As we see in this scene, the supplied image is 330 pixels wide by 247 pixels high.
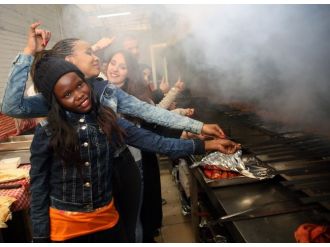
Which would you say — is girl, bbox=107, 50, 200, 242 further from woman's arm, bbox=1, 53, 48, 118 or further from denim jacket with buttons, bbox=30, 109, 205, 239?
woman's arm, bbox=1, 53, 48, 118

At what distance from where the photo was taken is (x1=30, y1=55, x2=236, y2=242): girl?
1.37 metres

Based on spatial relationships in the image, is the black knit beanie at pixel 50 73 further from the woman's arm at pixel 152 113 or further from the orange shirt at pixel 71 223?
the orange shirt at pixel 71 223

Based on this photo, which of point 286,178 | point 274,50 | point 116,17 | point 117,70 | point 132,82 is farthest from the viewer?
point 116,17

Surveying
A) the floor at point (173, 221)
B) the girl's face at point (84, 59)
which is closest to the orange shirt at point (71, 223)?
the girl's face at point (84, 59)

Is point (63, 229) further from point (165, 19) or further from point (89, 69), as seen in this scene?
point (165, 19)

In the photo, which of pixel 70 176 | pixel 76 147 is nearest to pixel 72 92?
pixel 76 147

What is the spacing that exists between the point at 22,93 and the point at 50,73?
23 centimetres

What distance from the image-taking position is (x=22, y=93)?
1.43 meters

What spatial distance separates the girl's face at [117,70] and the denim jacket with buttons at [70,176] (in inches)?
40.3

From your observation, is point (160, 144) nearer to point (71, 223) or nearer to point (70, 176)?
point (70, 176)

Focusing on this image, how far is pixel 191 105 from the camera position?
187 inches

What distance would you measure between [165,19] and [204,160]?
2.70 metres

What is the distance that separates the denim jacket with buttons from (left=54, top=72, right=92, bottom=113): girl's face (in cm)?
9

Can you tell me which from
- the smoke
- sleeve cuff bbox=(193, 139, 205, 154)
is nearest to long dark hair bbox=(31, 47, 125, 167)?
sleeve cuff bbox=(193, 139, 205, 154)
